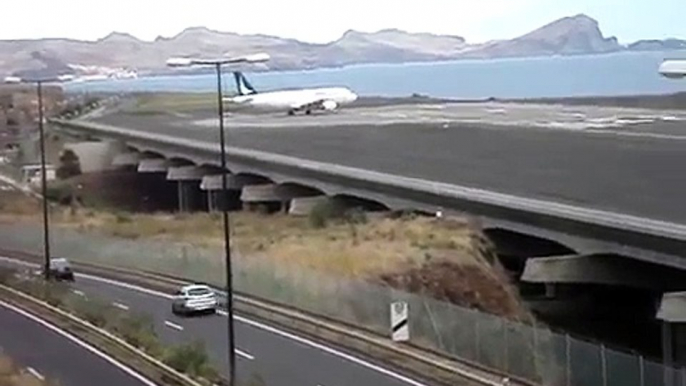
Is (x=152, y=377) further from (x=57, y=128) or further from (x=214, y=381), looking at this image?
(x=57, y=128)

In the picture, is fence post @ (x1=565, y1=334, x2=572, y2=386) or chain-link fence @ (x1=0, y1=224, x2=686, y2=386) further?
fence post @ (x1=565, y1=334, x2=572, y2=386)

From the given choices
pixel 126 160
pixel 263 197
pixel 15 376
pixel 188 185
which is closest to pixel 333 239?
pixel 263 197

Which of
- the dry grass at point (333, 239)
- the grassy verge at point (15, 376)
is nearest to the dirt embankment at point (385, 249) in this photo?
the dry grass at point (333, 239)

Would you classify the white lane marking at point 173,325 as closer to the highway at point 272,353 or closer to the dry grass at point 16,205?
the highway at point 272,353

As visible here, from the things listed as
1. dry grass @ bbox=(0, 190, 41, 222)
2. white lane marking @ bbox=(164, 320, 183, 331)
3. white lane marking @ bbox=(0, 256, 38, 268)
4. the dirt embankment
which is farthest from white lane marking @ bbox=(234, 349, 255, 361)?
dry grass @ bbox=(0, 190, 41, 222)

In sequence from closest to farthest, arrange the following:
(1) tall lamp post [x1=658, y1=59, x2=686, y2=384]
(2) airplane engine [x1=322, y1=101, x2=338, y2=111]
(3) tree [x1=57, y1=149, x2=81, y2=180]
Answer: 1. (1) tall lamp post [x1=658, y1=59, x2=686, y2=384]
2. (3) tree [x1=57, y1=149, x2=81, y2=180]
3. (2) airplane engine [x1=322, y1=101, x2=338, y2=111]

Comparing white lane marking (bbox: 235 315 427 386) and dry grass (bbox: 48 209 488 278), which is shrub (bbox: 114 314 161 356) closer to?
white lane marking (bbox: 235 315 427 386)

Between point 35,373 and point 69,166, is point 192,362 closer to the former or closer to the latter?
point 35,373
